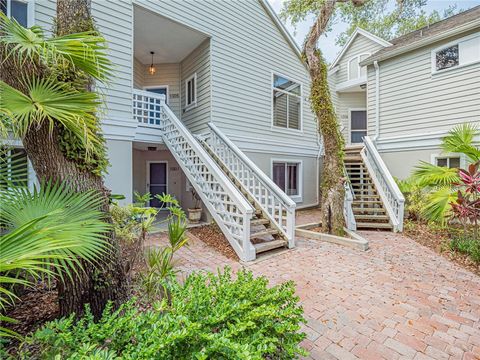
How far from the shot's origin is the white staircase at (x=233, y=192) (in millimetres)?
5160

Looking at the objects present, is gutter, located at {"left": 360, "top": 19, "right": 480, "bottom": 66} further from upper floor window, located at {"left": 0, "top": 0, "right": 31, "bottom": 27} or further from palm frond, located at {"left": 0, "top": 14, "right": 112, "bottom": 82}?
upper floor window, located at {"left": 0, "top": 0, "right": 31, "bottom": 27}

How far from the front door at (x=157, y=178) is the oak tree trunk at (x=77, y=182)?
7.28m

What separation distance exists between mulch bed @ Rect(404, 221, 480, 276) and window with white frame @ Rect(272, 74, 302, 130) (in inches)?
214

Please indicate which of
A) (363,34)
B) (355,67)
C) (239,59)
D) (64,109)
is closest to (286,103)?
(239,59)

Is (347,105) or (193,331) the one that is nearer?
(193,331)

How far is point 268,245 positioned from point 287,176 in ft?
18.1

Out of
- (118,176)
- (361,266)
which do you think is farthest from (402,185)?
(118,176)

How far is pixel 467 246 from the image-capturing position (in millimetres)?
5230

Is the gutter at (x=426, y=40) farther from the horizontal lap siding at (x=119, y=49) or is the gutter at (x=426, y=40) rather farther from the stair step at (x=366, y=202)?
the horizontal lap siding at (x=119, y=49)

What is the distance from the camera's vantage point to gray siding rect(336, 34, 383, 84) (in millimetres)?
13356

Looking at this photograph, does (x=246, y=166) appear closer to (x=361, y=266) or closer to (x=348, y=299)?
(x=361, y=266)

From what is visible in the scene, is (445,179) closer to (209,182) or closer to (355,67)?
(209,182)

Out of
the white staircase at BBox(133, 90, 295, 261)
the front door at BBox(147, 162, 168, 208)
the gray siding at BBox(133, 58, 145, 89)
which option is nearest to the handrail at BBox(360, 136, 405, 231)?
the white staircase at BBox(133, 90, 295, 261)

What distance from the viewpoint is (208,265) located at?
460 centimetres
